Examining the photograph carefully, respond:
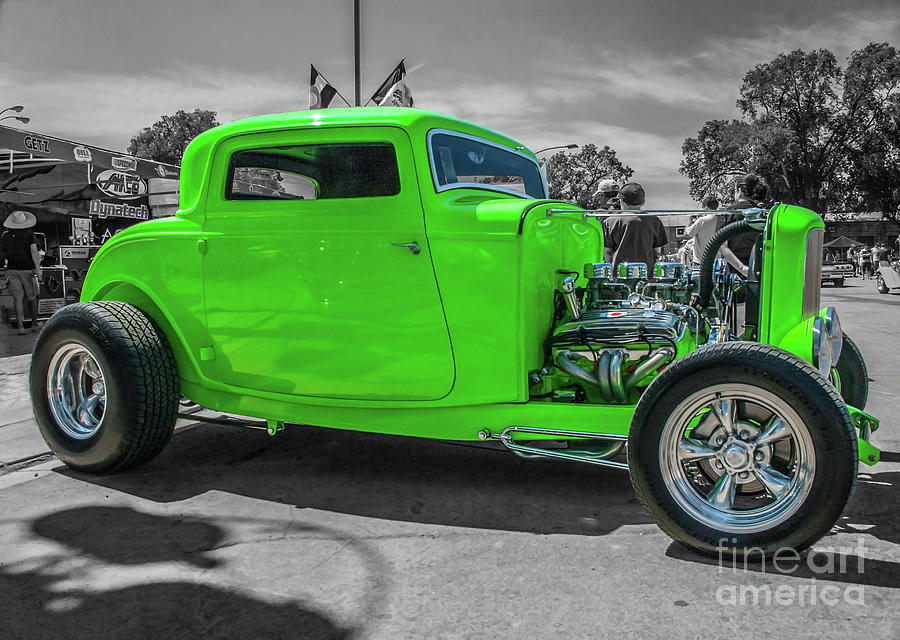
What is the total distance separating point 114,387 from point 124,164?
28.2ft

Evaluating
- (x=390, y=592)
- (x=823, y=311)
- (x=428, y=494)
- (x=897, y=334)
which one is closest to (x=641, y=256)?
(x=823, y=311)

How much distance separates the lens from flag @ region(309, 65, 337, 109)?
36.1ft

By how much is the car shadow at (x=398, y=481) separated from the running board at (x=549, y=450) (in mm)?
261

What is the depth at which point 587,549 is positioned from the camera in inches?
112

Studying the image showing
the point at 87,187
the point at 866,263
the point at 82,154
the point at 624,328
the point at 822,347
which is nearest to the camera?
the point at 822,347

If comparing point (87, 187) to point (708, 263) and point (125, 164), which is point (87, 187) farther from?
point (708, 263)

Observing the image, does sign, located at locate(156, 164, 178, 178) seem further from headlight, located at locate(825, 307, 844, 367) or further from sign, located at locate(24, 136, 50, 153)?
headlight, located at locate(825, 307, 844, 367)

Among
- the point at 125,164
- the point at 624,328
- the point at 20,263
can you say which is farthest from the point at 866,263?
the point at 624,328

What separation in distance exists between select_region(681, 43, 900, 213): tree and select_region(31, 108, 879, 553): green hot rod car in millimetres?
37761

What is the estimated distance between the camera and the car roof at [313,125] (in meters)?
3.41

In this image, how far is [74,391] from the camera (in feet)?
13.3

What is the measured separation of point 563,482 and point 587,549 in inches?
31.4

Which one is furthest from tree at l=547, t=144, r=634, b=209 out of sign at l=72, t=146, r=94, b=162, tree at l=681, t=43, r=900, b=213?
sign at l=72, t=146, r=94, b=162

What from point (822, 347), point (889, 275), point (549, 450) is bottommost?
point (549, 450)
